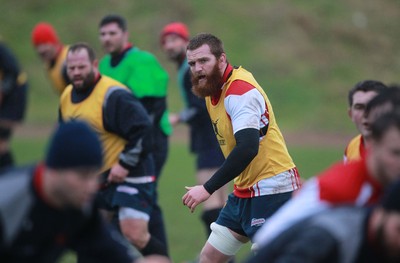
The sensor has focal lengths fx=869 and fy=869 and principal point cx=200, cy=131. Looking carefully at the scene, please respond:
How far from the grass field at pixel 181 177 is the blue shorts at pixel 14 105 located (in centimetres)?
206

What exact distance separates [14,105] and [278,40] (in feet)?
61.5

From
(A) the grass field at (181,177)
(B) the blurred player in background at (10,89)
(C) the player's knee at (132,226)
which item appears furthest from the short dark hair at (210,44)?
(A) the grass field at (181,177)

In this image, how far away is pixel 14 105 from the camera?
683cm

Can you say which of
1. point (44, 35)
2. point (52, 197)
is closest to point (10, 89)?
point (52, 197)

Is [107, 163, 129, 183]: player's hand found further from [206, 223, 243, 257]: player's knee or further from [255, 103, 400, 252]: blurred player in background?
[255, 103, 400, 252]: blurred player in background

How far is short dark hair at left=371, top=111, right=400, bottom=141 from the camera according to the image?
3.63 meters

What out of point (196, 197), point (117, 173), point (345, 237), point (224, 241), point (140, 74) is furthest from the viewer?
point (140, 74)

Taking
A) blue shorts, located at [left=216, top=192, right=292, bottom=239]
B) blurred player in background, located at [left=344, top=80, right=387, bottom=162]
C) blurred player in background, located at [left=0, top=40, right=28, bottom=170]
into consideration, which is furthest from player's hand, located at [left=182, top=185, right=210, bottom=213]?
blurred player in background, located at [left=0, top=40, right=28, bottom=170]

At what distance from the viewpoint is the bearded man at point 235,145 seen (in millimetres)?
6090

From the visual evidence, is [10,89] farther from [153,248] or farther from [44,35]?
[44,35]

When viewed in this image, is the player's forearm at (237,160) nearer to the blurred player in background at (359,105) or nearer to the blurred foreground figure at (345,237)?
the blurred player in background at (359,105)

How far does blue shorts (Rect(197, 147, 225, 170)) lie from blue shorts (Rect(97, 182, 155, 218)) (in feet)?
6.14

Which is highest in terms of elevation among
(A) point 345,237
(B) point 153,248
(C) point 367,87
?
(C) point 367,87

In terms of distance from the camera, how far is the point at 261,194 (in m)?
6.20
